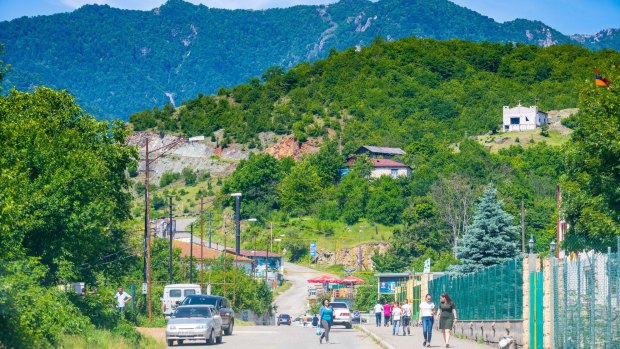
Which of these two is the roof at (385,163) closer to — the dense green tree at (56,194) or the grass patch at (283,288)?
the grass patch at (283,288)

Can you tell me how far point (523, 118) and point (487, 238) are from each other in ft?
409

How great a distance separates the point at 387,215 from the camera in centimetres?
14088

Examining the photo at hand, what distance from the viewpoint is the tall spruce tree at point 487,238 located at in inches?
2347

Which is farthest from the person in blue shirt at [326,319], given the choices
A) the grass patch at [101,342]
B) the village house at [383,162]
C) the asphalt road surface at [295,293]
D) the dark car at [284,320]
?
the village house at [383,162]

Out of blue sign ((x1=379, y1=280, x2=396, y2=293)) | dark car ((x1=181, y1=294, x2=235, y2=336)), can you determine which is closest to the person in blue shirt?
dark car ((x1=181, y1=294, x2=235, y2=336))

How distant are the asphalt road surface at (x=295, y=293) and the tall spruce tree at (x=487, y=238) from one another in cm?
5105

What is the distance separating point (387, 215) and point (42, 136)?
336 ft

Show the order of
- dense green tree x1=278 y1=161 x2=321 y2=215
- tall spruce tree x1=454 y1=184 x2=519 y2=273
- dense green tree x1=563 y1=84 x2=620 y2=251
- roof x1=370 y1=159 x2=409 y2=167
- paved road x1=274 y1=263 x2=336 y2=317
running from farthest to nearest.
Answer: roof x1=370 y1=159 x2=409 y2=167 → dense green tree x1=278 y1=161 x2=321 y2=215 → paved road x1=274 y1=263 x2=336 y2=317 → tall spruce tree x1=454 y1=184 x2=519 y2=273 → dense green tree x1=563 y1=84 x2=620 y2=251

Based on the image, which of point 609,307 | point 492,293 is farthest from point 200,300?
point 609,307

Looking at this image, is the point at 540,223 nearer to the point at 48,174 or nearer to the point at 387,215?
the point at 387,215

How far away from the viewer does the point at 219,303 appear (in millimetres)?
41875

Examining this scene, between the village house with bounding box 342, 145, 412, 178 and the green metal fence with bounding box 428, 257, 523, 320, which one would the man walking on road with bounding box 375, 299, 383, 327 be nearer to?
the green metal fence with bounding box 428, 257, 523, 320

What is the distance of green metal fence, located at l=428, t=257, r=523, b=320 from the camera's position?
29969mm

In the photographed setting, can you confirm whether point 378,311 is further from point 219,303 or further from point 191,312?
point 191,312
